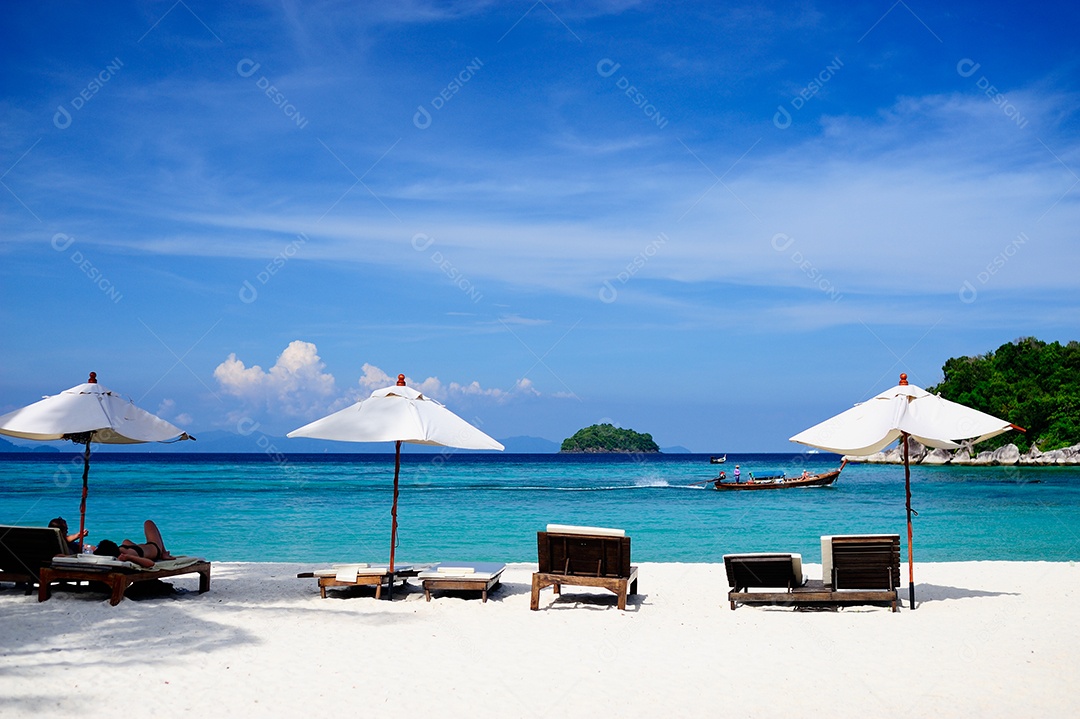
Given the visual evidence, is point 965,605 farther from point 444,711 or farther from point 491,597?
point 444,711

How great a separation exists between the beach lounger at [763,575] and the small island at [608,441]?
17308 cm

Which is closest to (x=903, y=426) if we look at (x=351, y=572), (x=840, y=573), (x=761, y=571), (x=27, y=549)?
(x=840, y=573)

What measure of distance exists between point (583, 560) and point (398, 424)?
257cm

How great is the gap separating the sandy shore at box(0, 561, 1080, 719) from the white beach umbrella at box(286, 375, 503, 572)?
5.99 ft

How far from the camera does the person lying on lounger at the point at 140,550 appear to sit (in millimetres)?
9523

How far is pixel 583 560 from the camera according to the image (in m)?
9.88

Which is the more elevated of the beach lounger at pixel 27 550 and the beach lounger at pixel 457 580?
the beach lounger at pixel 27 550

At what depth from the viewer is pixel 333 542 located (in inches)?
812

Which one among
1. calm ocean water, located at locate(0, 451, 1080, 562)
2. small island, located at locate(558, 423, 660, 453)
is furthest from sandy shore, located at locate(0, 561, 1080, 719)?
small island, located at locate(558, 423, 660, 453)

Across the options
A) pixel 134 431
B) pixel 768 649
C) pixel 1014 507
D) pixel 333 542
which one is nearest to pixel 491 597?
pixel 768 649

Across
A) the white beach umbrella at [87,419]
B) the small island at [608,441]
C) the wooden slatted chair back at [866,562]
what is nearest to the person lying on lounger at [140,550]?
the white beach umbrella at [87,419]

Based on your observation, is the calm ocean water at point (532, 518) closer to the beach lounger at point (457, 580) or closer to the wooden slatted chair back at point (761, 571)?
the beach lounger at point (457, 580)

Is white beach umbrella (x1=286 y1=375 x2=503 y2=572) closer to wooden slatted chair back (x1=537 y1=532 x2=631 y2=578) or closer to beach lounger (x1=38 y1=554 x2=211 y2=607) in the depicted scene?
wooden slatted chair back (x1=537 y1=532 x2=631 y2=578)

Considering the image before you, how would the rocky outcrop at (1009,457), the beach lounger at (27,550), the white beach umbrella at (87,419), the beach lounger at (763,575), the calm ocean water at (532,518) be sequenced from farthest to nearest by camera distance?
the rocky outcrop at (1009,457) → the calm ocean water at (532,518) → the white beach umbrella at (87,419) → the beach lounger at (763,575) → the beach lounger at (27,550)
